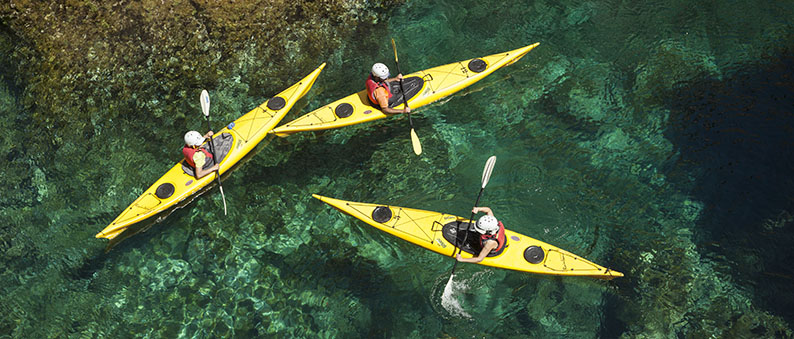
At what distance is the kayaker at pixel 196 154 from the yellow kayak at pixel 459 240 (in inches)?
81.4

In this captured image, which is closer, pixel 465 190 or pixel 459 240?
pixel 459 240

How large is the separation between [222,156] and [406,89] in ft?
11.6

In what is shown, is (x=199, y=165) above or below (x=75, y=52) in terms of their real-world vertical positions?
below

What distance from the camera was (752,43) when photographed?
11.6m

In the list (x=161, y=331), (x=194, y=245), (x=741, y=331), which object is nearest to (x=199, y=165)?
(x=194, y=245)

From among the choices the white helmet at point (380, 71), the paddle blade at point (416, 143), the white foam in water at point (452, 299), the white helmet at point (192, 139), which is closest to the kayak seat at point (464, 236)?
the white foam in water at point (452, 299)

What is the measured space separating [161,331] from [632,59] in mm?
9698

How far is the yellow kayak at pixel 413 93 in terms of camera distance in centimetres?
1090

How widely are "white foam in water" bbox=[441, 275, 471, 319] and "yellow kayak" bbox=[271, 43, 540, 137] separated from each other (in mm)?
3414

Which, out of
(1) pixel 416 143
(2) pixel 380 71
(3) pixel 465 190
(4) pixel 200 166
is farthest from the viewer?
(2) pixel 380 71

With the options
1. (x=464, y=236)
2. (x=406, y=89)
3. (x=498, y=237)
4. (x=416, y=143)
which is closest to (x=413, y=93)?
(x=406, y=89)

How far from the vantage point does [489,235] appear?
865 cm

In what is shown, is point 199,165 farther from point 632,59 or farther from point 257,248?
point 632,59

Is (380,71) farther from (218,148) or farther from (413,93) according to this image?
(218,148)
